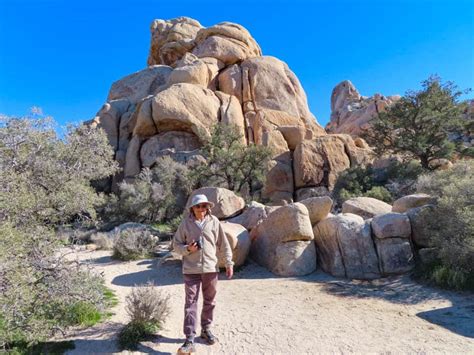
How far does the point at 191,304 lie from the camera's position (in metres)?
4.92

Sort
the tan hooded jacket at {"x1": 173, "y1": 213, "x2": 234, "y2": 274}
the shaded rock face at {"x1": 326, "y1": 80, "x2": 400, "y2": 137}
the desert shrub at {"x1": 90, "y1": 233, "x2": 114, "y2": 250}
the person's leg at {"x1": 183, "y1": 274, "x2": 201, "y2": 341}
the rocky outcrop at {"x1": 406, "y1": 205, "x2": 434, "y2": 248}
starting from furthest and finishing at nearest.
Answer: the shaded rock face at {"x1": 326, "y1": 80, "x2": 400, "y2": 137}
the desert shrub at {"x1": 90, "y1": 233, "x2": 114, "y2": 250}
the rocky outcrop at {"x1": 406, "y1": 205, "x2": 434, "y2": 248}
the tan hooded jacket at {"x1": 173, "y1": 213, "x2": 234, "y2": 274}
the person's leg at {"x1": 183, "y1": 274, "x2": 201, "y2": 341}

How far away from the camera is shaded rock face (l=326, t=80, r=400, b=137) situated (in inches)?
1858

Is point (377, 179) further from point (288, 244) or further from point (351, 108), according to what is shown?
point (351, 108)

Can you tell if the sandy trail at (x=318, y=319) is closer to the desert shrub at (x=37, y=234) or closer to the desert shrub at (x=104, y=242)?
the desert shrub at (x=37, y=234)

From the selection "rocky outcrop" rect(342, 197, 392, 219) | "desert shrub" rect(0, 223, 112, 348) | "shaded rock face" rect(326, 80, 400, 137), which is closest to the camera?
"desert shrub" rect(0, 223, 112, 348)

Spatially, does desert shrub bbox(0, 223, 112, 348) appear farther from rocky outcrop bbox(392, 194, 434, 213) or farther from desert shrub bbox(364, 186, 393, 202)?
desert shrub bbox(364, 186, 393, 202)

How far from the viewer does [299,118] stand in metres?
30.2

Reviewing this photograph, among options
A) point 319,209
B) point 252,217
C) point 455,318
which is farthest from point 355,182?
point 455,318

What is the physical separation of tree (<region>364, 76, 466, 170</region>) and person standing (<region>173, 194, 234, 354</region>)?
2088 cm

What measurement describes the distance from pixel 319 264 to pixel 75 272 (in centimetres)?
654

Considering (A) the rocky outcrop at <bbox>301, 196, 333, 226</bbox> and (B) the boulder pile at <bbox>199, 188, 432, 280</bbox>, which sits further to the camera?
(A) the rocky outcrop at <bbox>301, 196, 333, 226</bbox>

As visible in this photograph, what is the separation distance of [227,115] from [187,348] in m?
23.8

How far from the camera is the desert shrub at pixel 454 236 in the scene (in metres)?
7.13

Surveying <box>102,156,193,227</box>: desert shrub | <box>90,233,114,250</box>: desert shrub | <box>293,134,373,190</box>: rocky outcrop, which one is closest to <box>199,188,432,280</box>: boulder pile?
<box>90,233,114,250</box>: desert shrub
